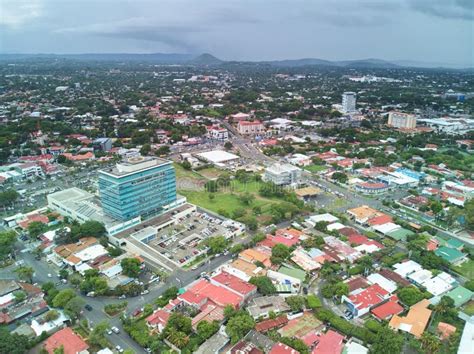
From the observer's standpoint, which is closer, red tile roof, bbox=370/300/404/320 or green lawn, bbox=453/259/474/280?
red tile roof, bbox=370/300/404/320

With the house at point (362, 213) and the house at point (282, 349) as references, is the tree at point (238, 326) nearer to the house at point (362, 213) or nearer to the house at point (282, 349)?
the house at point (282, 349)

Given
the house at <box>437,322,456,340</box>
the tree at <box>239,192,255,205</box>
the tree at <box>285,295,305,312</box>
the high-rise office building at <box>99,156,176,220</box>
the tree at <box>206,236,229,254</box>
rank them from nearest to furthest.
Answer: the house at <box>437,322,456,340</box> < the tree at <box>285,295,305,312</box> < the tree at <box>206,236,229,254</box> < the high-rise office building at <box>99,156,176,220</box> < the tree at <box>239,192,255,205</box>

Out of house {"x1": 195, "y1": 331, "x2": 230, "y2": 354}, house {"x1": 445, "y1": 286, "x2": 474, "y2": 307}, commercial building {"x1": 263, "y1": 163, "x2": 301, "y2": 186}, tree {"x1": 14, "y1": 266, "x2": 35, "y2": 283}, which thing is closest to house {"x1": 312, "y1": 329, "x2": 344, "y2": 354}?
house {"x1": 195, "y1": 331, "x2": 230, "y2": 354}

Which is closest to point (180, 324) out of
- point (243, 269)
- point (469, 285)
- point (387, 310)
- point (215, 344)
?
point (215, 344)

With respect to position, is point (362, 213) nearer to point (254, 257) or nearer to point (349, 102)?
point (254, 257)

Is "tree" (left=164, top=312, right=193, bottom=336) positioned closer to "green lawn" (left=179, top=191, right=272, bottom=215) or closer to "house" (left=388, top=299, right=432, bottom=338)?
"house" (left=388, top=299, right=432, bottom=338)

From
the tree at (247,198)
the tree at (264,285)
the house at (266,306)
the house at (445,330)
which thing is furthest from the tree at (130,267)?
the house at (445,330)
